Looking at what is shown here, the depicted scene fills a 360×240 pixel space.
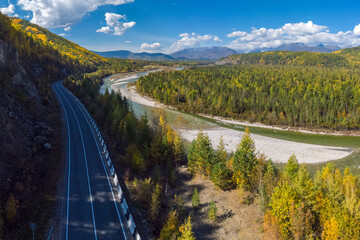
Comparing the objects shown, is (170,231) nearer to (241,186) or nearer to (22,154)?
(241,186)

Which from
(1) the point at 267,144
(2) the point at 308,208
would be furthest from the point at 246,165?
(1) the point at 267,144

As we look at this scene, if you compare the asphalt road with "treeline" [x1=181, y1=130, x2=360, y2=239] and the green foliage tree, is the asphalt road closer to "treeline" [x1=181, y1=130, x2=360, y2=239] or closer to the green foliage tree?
"treeline" [x1=181, y1=130, x2=360, y2=239]

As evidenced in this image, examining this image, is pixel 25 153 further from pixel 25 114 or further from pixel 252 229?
pixel 252 229

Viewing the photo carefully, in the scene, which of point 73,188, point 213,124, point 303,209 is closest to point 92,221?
point 73,188

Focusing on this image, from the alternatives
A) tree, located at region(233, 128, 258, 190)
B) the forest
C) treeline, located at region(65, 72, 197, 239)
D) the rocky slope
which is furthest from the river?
the rocky slope

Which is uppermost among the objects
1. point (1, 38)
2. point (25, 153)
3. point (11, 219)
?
point (1, 38)

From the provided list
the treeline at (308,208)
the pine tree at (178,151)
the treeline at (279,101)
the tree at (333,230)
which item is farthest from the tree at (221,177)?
the treeline at (279,101)

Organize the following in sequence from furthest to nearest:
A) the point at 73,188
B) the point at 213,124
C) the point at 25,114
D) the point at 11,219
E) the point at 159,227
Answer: the point at 213,124 < the point at 25,114 < the point at 73,188 < the point at 159,227 < the point at 11,219
